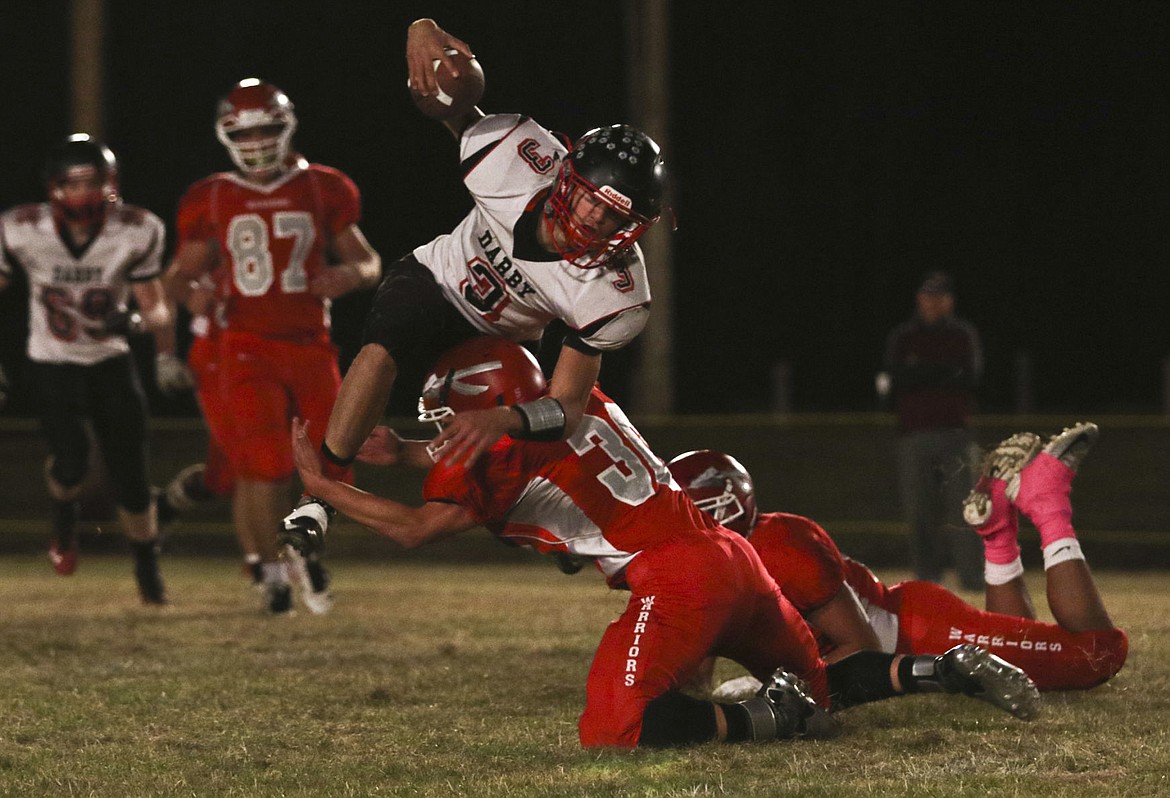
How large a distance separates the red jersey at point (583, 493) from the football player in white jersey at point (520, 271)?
15 centimetres

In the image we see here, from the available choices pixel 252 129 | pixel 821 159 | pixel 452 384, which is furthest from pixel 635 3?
pixel 821 159

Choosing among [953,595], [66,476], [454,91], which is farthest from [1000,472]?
[66,476]

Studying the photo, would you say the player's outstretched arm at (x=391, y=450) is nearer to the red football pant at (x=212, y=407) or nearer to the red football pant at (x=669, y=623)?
the red football pant at (x=669, y=623)

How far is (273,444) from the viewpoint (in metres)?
7.19

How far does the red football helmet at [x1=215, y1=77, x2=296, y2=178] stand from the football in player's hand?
2.30m

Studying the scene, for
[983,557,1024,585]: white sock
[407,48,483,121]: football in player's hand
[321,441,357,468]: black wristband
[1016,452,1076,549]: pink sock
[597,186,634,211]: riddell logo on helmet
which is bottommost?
[983,557,1024,585]: white sock

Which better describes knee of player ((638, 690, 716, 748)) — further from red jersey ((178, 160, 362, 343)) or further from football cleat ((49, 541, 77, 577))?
football cleat ((49, 541, 77, 577))

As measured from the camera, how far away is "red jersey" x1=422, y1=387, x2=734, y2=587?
441 cm

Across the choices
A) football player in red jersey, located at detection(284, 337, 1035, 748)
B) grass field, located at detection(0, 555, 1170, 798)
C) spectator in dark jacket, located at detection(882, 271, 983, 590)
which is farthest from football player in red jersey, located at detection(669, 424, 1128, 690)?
spectator in dark jacket, located at detection(882, 271, 983, 590)

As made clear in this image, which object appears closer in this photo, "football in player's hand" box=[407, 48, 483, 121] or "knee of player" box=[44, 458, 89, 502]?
"football in player's hand" box=[407, 48, 483, 121]

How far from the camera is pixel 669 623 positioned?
4328mm

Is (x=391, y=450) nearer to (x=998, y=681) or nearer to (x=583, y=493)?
(x=583, y=493)

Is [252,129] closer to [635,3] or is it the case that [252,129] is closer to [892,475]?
[892,475]

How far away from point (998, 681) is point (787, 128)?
86.5 ft
